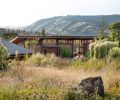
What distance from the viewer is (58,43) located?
1630 inches

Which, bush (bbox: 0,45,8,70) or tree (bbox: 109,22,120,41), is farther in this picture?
tree (bbox: 109,22,120,41)

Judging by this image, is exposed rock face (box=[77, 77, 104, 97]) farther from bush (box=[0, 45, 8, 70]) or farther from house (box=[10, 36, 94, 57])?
house (box=[10, 36, 94, 57])

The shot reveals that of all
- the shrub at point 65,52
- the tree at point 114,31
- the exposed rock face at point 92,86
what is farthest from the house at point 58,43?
the exposed rock face at point 92,86

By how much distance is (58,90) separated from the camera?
876 centimetres

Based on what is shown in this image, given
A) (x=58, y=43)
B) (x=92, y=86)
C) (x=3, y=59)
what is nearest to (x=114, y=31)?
(x=58, y=43)

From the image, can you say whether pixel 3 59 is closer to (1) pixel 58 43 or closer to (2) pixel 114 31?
(2) pixel 114 31

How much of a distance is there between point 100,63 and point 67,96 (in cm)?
828

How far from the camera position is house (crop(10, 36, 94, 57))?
39875 millimetres

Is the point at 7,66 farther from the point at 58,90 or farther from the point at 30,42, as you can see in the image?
the point at 30,42

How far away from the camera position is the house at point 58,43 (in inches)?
1570

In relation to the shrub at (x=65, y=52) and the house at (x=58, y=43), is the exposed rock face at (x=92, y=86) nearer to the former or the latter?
the shrub at (x=65, y=52)

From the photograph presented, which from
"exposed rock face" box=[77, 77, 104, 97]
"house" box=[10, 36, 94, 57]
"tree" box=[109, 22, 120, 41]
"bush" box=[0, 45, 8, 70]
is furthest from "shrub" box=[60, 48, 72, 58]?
"exposed rock face" box=[77, 77, 104, 97]

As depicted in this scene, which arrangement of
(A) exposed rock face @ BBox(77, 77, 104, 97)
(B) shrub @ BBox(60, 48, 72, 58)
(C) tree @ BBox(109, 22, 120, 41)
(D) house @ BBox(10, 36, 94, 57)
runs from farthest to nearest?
(D) house @ BBox(10, 36, 94, 57)
(B) shrub @ BBox(60, 48, 72, 58)
(C) tree @ BBox(109, 22, 120, 41)
(A) exposed rock face @ BBox(77, 77, 104, 97)

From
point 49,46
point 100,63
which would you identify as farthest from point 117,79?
point 49,46
